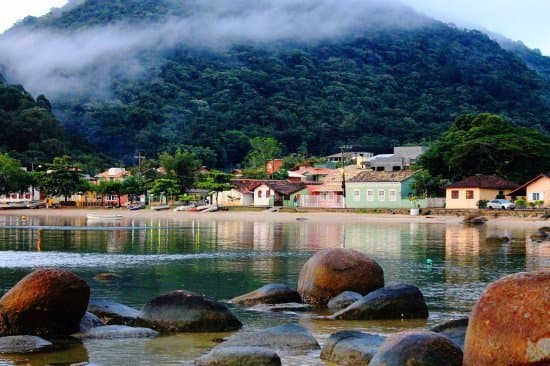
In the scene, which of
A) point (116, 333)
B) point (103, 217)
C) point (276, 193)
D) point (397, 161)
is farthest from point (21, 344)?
point (397, 161)

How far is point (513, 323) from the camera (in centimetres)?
938

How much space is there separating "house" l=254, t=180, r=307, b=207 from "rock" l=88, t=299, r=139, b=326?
8185cm

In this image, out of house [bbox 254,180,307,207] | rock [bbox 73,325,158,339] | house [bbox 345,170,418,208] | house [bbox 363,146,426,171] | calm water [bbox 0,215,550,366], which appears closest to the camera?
calm water [bbox 0,215,550,366]

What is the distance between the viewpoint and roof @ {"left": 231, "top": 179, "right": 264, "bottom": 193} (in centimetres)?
10464

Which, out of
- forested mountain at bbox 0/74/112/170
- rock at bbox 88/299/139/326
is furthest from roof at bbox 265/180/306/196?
rock at bbox 88/299/139/326

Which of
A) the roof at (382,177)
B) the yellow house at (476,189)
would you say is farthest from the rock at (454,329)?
the roof at (382,177)

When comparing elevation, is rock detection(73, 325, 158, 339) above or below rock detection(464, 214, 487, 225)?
below

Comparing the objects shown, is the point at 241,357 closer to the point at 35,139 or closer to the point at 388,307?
the point at 388,307

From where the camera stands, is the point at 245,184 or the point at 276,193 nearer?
the point at 276,193

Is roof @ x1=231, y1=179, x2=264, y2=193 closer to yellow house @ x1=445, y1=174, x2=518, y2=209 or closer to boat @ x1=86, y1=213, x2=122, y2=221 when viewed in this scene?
boat @ x1=86, y1=213, x2=122, y2=221

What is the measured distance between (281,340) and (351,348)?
1.85 m

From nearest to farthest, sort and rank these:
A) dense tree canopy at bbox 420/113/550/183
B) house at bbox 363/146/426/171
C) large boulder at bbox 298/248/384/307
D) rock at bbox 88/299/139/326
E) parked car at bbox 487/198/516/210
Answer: rock at bbox 88/299/139/326
large boulder at bbox 298/248/384/307
parked car at bbox 487/198/516/210
dense tree canopy at bbox 420/113/550/183
house at bbox 363/146/426/171

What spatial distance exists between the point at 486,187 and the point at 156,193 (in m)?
45.9

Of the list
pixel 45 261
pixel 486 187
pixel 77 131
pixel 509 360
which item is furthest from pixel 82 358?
pixel 77 131
